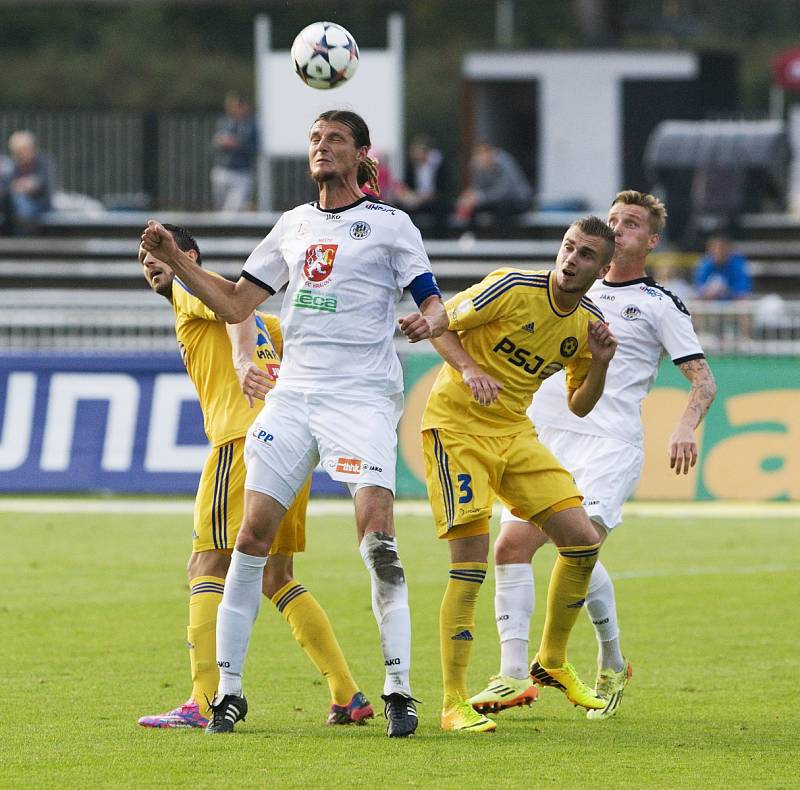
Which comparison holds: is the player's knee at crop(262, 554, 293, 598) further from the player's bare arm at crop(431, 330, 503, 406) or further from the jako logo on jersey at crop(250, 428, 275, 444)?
the player's bare arm at crop(431, 330, 503, 406)

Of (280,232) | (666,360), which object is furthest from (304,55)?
(666,360)

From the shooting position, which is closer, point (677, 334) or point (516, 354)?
point (516, 354)

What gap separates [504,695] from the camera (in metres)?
7.62

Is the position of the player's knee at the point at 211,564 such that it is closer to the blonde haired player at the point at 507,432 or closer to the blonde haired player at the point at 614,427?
the blonde haired player at the point at 507,432

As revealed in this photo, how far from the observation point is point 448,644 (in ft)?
24.2

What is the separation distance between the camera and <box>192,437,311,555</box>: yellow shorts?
747 centimetres

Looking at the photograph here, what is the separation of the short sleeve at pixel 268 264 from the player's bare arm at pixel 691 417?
1815 mm

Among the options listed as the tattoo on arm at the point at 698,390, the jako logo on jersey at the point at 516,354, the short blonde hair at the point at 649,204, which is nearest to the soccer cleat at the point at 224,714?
the jako logo on jersey at the point at 516,354

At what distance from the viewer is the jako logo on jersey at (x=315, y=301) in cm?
709

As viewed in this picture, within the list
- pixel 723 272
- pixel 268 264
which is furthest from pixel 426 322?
pixel 723 272

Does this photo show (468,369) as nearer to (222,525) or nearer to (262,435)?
(262,435)

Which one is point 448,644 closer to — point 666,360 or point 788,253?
point 666,360

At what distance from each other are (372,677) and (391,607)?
5.38ft

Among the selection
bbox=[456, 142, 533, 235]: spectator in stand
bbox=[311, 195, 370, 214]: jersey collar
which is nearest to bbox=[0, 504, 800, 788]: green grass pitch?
bbox=[311, 195, 370, 214]: jersey collar
